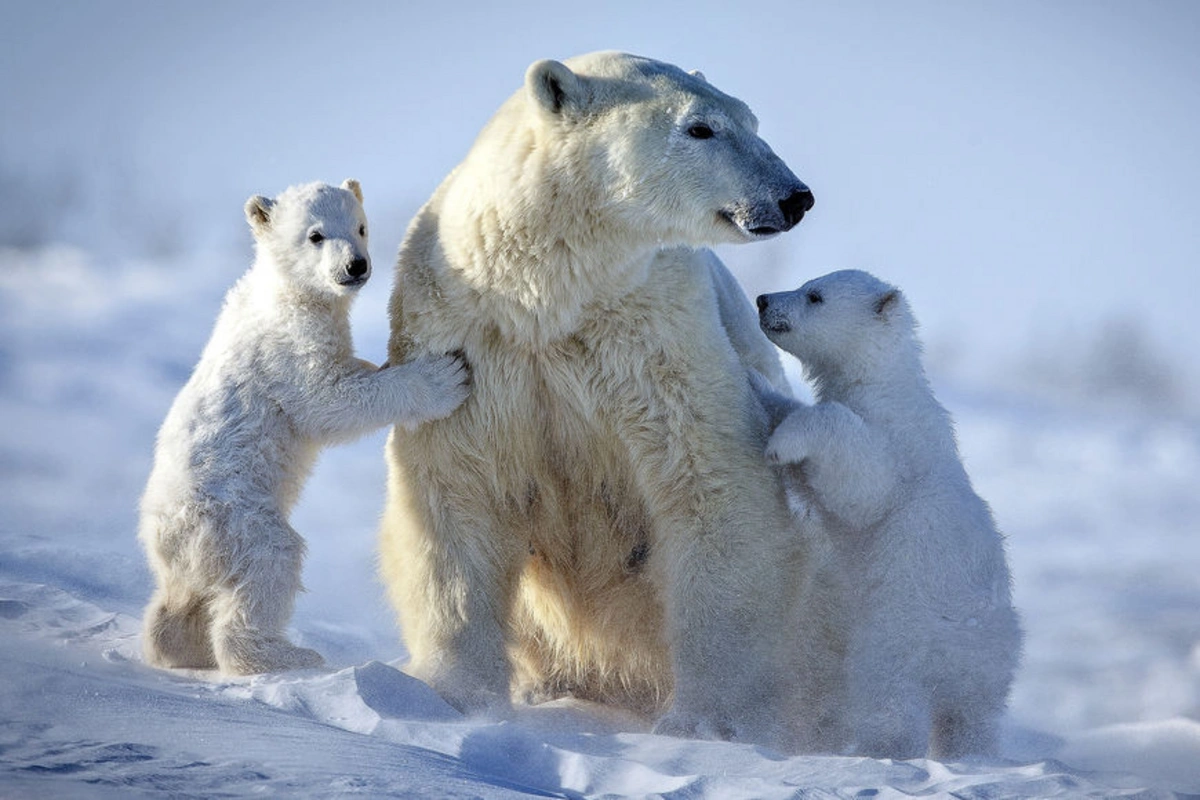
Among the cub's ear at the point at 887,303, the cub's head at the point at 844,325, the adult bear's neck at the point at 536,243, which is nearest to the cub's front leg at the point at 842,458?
the cub's head at the point at 844,325

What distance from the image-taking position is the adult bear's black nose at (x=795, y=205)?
513 centimetres

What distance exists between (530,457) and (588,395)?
36 cm

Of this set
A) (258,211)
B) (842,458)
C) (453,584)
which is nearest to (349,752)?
(453,584)

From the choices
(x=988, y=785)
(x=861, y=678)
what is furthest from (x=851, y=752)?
(x=988, y=785)

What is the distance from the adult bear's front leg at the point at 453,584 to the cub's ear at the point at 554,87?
1.47 m

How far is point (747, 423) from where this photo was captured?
5.59 m

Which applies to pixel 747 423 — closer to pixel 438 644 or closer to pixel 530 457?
pixel 530 457

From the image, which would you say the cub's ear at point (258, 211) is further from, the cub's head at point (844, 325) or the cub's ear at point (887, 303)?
the cub's ear at point (887, 303)

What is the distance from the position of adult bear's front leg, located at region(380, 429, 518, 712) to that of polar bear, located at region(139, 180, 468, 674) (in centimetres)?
34

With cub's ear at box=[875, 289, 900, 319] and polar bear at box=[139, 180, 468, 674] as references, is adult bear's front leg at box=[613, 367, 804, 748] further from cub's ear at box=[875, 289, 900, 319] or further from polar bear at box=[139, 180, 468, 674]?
polar bear at box=[139, 180, 468, 674]

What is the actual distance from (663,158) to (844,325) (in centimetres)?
116

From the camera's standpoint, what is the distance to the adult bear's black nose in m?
5.13

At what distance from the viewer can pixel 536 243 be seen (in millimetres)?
5309

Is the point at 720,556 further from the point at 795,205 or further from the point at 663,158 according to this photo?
the point at 663,158
